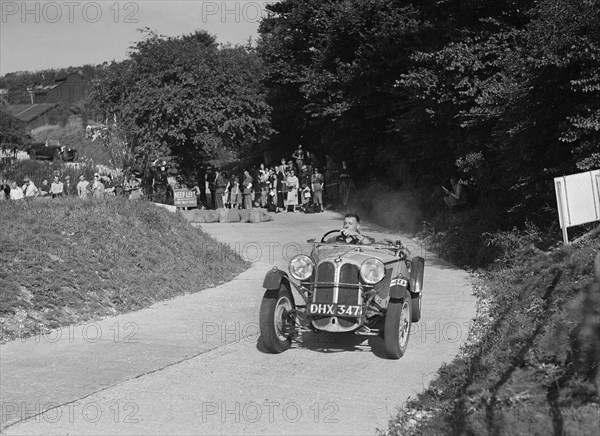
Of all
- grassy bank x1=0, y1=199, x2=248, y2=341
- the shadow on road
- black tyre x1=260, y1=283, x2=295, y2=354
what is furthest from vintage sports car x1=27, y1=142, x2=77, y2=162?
black tyre x1=260, y1=283, x2=295, y2=354

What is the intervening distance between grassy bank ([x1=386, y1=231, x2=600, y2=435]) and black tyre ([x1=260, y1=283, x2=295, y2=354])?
2082mm

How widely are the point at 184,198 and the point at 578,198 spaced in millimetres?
20451

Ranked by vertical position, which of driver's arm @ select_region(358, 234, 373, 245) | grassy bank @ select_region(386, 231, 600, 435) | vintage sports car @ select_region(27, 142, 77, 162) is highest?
vintage sports car @ select_region(27, 142, 77, 162)

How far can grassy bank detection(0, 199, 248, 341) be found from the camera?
35.1ft

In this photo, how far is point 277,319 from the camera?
9391 millimetres

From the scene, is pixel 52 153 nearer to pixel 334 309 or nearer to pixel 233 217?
pixel 233 217

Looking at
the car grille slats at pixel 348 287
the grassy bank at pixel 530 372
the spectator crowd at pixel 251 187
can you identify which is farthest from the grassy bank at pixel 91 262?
the spectator crowd at pixel 251 187

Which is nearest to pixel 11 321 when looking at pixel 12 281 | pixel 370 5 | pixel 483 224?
pixel 12 281

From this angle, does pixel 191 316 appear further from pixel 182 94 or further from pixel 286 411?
pixel 182 94

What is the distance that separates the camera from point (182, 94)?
102ft

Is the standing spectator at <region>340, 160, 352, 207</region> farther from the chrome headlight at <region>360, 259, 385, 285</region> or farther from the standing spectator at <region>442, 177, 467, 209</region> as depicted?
the chrome headlight at <region>360, 259, 385, 285</region>

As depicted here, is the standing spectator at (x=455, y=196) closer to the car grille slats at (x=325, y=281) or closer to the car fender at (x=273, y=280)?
the car grille slats at (x=325, y=281)

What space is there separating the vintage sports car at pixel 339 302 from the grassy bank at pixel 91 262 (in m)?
3.19

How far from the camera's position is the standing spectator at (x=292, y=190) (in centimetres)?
2925
